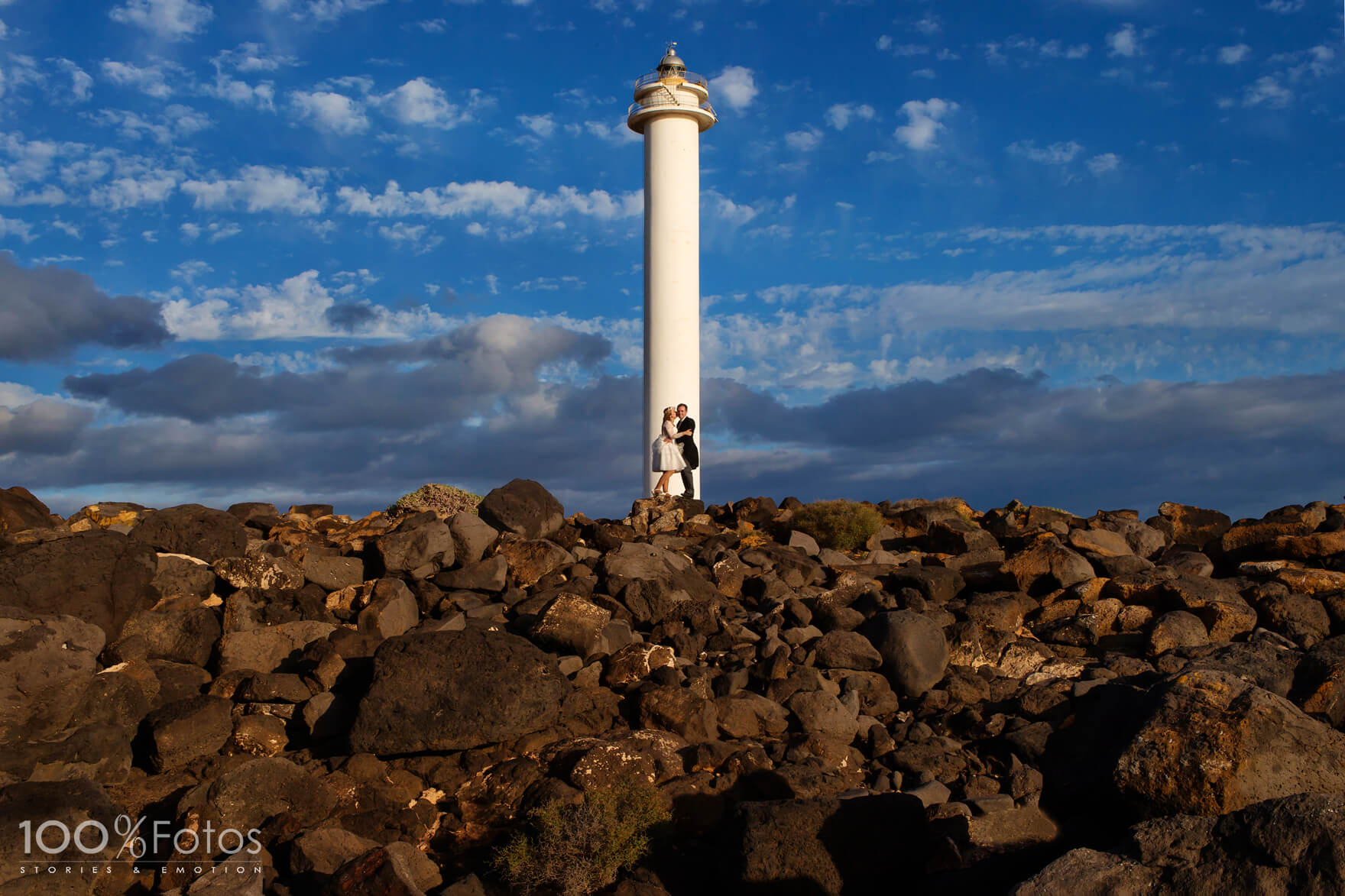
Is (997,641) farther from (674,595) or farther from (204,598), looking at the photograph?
(204,598)

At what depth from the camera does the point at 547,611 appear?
34.7 ft

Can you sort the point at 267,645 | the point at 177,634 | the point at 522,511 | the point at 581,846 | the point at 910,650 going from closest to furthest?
1. the point at 581,846
2. the point at 910,650
3. the point at 267,645
4. the point at 177,634
5. the point at 522,511

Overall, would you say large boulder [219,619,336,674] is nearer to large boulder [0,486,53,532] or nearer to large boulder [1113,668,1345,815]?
large boulder [0,486,53,532]

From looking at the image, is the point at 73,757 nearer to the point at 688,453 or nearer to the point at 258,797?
the point at 258,797

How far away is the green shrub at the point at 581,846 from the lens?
23.2ft

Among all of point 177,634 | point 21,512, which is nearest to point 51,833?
point 177,634

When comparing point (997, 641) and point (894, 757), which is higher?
point (997, 641)

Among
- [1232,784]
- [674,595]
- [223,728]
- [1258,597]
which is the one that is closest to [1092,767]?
[1232,784]

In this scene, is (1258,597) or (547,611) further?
(1258,597)

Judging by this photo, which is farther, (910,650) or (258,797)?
(910,650)

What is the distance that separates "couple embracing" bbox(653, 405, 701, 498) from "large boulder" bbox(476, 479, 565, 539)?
790 centimetres

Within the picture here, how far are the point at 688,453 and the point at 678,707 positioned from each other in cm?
1394

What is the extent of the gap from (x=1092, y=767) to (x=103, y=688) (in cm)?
876

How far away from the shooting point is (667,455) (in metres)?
22.9
